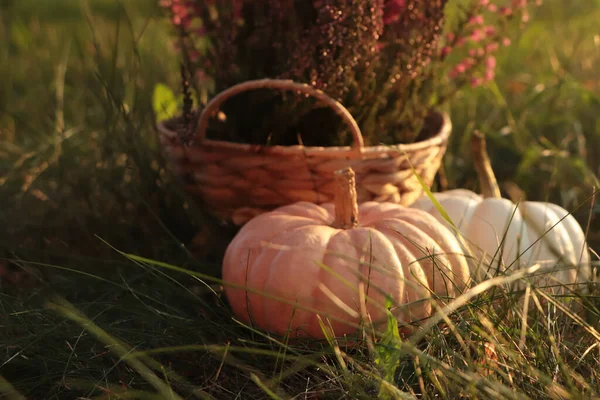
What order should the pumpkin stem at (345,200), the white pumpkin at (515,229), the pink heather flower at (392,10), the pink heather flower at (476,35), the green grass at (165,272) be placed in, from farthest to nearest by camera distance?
the pink heather flower at (476,35) < the pink heather flower at (392,10) < the white pumpkin at (515,229) < the pumpkin stem at (345,200) < the green grass at (165,272)

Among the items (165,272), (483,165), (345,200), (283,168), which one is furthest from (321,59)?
(165,272)

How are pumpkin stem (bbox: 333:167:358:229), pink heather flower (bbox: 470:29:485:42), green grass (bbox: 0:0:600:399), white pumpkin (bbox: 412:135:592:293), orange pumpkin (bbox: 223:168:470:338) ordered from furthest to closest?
pink heather flower (bbox: 470:29:485:42), white pumpkin (bbox: 412:135:592:293), pumpkin stem (bbox: 333:167:358:229), orange pumpkin (bbox: 223:168:470:338), green grass (bbox: 0:0:600:399)

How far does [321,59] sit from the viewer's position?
1727mm

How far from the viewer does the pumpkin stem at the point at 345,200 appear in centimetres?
151

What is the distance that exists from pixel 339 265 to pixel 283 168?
1.46 ft

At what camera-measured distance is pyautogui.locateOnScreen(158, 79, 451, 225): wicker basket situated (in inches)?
A: 68.2

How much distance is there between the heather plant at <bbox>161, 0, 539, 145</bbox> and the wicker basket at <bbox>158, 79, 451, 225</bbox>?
0.08m

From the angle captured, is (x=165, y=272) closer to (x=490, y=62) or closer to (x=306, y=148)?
(x=306, y=148)

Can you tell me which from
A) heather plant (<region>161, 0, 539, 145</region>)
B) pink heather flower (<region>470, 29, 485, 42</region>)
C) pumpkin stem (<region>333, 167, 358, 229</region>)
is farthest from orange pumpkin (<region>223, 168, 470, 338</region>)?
pink heather flower (<region>470, 29, 485, 42</region>)

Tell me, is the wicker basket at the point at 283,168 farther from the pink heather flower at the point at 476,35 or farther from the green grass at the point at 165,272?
the pink heather flower at the point at 476,35

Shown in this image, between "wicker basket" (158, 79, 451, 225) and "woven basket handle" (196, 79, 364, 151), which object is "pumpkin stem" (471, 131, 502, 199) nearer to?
"wicker basket" (158, 79, 451, 225)

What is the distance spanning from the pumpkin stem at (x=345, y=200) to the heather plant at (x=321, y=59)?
293mm

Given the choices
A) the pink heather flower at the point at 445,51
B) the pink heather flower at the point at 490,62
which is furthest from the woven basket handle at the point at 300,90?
the pink heather flower at the point at 490,62

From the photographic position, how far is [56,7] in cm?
502
